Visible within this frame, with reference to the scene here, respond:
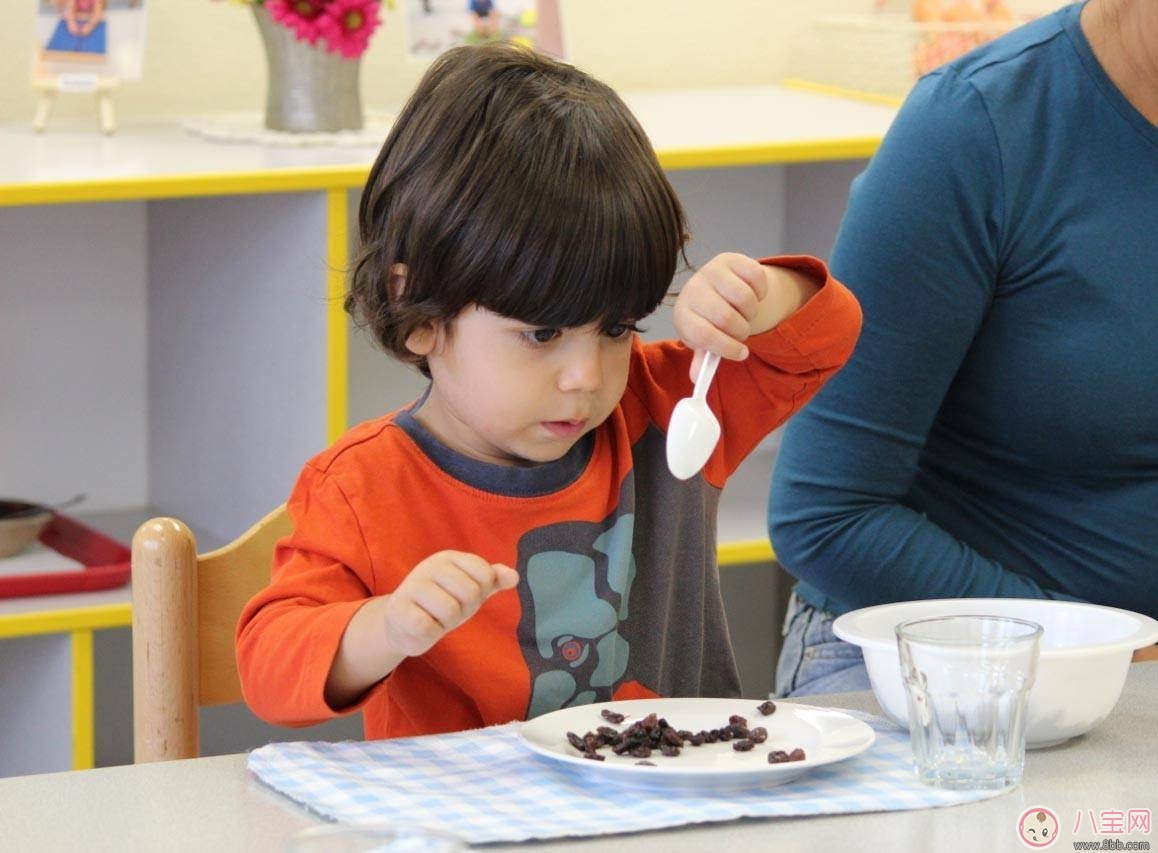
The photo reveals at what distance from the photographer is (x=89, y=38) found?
2.08m

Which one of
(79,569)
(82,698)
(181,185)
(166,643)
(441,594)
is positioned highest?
(181,185)

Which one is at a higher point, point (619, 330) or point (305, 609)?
point (619, 330)

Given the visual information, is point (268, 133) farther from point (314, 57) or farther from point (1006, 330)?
point (1006, 330)

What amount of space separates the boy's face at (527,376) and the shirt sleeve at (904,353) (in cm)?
26

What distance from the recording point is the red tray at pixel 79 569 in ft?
6.02

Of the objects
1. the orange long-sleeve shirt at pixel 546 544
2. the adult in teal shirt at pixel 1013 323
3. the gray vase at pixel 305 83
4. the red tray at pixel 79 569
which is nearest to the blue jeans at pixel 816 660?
the adult in teal shirt at pixel 1013 323

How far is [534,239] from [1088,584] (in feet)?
1.78

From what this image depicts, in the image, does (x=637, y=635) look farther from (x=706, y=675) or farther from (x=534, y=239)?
(x=534, y=239)

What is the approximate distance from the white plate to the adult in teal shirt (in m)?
0.35

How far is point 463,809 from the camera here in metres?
0.86

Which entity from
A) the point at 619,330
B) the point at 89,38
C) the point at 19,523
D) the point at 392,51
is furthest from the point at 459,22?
the point at 619,330

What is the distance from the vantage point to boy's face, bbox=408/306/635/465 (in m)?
Answer: 1.07

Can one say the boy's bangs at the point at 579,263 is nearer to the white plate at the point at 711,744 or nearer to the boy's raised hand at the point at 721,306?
the boy's raised hand at the point at 721,306

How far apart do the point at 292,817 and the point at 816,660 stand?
0.61 m
